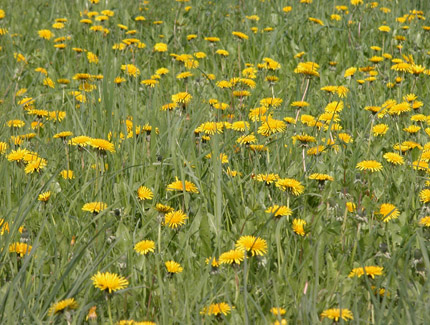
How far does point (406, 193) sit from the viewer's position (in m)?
2.30

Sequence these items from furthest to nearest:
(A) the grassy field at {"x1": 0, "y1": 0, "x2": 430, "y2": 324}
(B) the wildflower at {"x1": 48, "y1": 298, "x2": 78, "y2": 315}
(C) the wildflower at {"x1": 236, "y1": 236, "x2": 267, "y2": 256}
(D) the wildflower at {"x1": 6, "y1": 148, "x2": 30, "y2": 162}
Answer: (D) the wildflower at {"x1": 6, "y1": 148, "x2": 30, "y2": 162} → (C) the wildflower at {"x1": 236, "y1": 236, "x2": 267, "y2": 256} → (A) the grassy field at {"x1": 0, "y1": 0, "x2": 430, "y2": 324} → (B) the wildflower at {"x1": 48, "y1": 298, "x2": 78, "y2": 315}

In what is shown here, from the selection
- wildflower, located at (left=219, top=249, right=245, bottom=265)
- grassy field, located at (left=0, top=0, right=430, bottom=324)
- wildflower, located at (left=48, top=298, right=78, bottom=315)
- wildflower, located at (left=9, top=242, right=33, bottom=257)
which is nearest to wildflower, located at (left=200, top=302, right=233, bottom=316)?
grassy field, located at (left=0, top=0, right=430, bottom=324)

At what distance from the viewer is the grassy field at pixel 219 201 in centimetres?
159

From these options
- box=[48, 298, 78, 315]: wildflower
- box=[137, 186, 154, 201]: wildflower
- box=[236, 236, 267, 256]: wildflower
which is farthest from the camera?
box=[137, 186, 154, 201]: wildflower

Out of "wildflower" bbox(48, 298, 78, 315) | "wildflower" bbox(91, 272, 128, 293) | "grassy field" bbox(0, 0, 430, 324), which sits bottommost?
"grassy field" bbox(0, 0, 430, 324)

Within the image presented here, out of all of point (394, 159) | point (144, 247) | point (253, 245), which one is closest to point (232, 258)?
point (253, 245)

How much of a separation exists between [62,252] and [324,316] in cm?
82

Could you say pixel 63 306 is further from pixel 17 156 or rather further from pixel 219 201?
pixel 17 156

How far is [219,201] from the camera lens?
1979 millimetres

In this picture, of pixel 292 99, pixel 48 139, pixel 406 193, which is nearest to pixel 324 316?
pixel 406 193

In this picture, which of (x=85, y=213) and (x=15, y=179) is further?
(x=15, y=179)

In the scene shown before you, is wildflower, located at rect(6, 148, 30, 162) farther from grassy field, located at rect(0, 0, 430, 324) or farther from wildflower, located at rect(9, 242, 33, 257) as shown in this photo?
wildflower, located at rect(9, 242, 33, 257)

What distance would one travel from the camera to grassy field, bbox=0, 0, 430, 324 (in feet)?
5.23

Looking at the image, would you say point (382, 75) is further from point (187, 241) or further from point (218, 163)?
point (187, 241)
